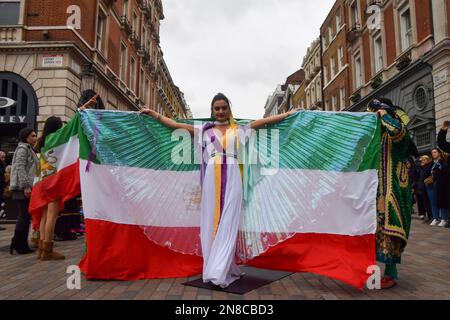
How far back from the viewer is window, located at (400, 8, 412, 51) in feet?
60.8

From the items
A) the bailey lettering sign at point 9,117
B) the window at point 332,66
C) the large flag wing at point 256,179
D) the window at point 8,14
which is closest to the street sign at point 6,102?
the bailey lettering sign at point 9,117

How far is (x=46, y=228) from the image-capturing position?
5.10 meters

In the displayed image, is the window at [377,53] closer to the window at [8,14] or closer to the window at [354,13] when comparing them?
the window at [354,13]

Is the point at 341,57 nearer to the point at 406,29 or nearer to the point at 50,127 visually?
the point at 406,29

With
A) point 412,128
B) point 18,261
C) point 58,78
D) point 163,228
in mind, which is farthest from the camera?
point 412,128

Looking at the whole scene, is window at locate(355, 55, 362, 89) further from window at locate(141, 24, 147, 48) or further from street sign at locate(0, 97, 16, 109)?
street sign at locate(0, 97, 16, 109)

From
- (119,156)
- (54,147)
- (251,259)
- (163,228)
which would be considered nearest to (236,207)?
(251,259)

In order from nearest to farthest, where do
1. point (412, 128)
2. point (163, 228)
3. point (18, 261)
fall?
point (163, 228) → point (18, 261) → point (412, 128)

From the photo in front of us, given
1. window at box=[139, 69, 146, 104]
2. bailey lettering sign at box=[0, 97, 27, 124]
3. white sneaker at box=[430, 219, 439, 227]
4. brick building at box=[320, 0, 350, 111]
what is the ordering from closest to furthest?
1. white sneaker at box=[430, 219, 439, 227]
2. bailey lettering sign at box=[0, 97, 27, 124]
3. brick building at box=[320, 0, 350, 111]
4. window at box=[139, 69, 146, 104]

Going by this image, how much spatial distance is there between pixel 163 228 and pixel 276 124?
178cm

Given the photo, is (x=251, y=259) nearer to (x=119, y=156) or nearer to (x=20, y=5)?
(x=119, y=156)

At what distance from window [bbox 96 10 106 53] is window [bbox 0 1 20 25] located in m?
4.14

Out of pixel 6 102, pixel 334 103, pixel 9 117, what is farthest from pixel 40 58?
pixel 334 103

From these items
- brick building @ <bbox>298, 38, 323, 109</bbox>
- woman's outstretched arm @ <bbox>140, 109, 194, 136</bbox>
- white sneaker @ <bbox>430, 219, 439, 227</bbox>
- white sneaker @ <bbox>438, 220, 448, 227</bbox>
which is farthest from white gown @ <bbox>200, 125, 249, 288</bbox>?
brick building @ <bbox>298, 38, 323, 109</bbox>
